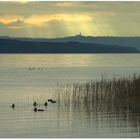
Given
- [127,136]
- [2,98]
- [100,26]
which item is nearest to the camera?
[127,136]

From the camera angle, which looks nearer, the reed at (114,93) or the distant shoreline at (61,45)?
the reed at (114,93)

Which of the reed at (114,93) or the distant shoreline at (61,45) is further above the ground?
the distant shoreline at (61,45)

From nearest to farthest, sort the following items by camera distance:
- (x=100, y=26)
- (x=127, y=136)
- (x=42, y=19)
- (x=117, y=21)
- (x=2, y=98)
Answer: (x=127, y=136) < (x=42, y=19) < (x=117, y=21) < (x=100, y=26) < (x=2, y=98)

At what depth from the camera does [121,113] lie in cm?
1295

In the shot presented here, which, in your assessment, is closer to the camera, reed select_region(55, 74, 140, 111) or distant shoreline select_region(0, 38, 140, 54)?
reed select_region(55, 74, 140, 111)

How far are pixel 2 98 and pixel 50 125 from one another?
6.62 metres

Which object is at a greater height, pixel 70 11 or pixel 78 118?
pixel 70 11

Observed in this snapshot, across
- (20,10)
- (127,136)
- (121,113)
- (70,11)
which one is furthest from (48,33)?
(127,136)

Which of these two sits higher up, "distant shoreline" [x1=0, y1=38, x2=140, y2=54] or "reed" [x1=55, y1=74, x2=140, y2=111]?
"distant shoreline" [x1=0, y1=38, x2=140, y2=54]

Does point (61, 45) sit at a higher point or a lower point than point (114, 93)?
higher

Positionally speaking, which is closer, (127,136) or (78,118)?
(127,136)

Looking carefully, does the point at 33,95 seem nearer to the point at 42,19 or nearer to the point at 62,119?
the point at 62,119

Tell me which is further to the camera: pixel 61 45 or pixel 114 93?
pixel 61 45

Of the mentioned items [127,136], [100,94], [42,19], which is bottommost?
[127,136]
